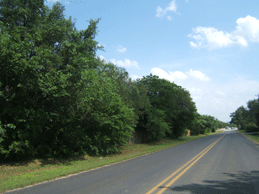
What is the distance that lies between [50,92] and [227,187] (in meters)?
8.52

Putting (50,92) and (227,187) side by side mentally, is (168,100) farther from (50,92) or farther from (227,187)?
(227,187)

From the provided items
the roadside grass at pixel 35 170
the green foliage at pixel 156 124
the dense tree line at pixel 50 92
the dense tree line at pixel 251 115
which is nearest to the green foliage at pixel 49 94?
the dense tree line at pixel 50 92

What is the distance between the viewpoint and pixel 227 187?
6617 mm

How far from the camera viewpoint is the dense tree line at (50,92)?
9.97 metres

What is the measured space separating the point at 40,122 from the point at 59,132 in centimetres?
312

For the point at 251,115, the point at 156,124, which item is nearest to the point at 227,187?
the point at 156,124

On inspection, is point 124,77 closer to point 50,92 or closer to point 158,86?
point 158,86

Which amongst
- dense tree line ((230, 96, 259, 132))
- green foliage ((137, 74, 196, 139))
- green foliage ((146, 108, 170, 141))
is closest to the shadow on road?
green foliage ((146, 108, 170, 141))

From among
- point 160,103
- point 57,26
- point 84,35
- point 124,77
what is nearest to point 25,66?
point 57,26

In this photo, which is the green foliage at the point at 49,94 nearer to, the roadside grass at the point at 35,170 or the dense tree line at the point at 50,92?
the dense tree line at the point at 50,92

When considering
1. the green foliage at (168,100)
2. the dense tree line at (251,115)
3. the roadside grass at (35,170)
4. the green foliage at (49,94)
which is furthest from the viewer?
the dense tree line at (251,115)

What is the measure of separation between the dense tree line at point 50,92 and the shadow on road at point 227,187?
707 centimetres

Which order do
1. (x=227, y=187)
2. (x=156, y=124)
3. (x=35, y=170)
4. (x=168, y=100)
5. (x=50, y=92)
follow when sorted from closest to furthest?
(x=227, y=187), (x=50, y=92), (x=35, y=170), (x=156, y=124), (x=168, y=100)

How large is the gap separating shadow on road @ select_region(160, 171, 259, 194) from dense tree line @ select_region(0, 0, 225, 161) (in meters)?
7.07
